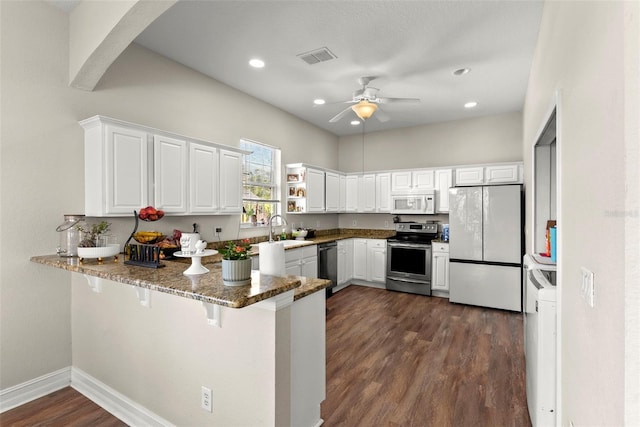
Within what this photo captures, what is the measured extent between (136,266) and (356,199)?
4.78 m

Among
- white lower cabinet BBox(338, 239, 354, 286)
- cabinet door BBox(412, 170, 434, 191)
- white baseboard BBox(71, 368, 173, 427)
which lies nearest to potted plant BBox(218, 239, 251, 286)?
white baseboard BBox(71, 368, 173, 427)

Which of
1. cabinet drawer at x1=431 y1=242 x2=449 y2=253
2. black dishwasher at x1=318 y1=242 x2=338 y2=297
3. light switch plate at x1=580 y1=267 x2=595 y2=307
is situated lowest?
black dishwasher at x1=318 y1=242 x2=338 y2=297

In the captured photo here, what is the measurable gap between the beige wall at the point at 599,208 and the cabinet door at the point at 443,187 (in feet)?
12.2

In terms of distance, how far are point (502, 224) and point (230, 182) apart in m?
3.87

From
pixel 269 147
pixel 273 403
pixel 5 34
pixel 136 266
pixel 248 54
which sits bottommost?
Answer: pixel 273 403

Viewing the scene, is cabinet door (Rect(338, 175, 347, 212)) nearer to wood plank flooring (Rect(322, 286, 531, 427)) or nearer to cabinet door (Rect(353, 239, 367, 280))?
cabinet door (Rect(353, 239, 367, 280))

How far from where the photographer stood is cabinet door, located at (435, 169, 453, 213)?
5465 mm

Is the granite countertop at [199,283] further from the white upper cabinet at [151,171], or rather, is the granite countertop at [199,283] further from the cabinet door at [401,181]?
the cabinet door at [401,181]

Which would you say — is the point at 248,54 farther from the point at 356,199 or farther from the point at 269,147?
the point at 356,199

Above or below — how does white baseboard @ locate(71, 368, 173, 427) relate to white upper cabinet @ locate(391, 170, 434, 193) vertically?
below

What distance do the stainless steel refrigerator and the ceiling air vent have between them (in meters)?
2.88

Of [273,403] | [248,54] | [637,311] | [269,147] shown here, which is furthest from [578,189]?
[269,147]

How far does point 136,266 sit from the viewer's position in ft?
6.91

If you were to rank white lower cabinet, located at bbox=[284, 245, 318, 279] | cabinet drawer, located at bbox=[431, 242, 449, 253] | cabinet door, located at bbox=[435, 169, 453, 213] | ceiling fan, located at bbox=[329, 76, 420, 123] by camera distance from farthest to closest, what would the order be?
cabinet door, located at bbox=[435, 169, 453, 213]
cabinet drawer, located at bbox=[431, 242, 449, 253]
white lower cabinet, located at bbox=[284, 245, 318, 279]
ceiling fan, located at bbox=[329, 76, 420, 123]
